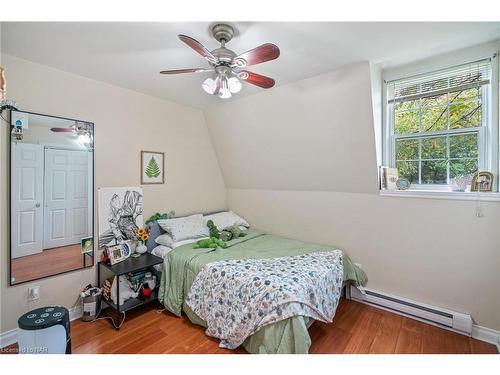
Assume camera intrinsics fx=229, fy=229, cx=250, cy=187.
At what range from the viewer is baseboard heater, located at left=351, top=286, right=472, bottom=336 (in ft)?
6.44

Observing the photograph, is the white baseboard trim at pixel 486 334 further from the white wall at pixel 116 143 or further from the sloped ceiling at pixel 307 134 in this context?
the white wall at pixel 116 143

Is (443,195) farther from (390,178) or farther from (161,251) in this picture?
(161,251)

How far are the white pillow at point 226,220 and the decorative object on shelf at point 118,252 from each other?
1.10m

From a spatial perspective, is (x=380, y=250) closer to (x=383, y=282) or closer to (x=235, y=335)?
(x=383, y=282)

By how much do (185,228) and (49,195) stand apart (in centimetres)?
134

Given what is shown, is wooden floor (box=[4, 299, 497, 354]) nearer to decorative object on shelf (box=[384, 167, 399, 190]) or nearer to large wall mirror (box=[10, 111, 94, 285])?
large wall mirror (box=[10, 111, 94, 285])

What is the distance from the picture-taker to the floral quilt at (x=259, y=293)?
5.31 ft

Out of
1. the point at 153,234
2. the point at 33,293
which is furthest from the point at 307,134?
the point at 33,293

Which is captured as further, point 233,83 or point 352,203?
point 352,203

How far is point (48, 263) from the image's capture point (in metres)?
2.13

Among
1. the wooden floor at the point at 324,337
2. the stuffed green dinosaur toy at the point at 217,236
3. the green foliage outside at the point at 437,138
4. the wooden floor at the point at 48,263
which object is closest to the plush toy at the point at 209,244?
the stuffed green dinosaur toy at the point at 217,236
